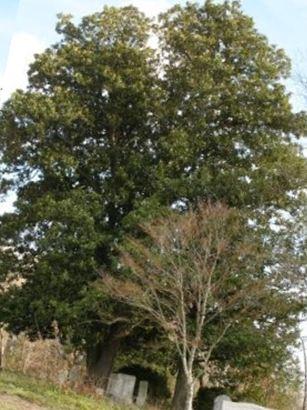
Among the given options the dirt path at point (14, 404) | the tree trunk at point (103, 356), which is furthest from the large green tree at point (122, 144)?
the dirt path at point (14, 404)

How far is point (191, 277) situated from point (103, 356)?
181 inches

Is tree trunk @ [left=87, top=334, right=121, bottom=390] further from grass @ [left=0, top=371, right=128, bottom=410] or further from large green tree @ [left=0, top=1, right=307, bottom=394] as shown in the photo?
grass @ [left=0, top=371, right=128, bottom=410]

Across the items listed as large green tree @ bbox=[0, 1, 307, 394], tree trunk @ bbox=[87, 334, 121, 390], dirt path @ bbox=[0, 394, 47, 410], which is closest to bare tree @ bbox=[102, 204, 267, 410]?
large green tree @ bbox=[0, 1, 307, 394]

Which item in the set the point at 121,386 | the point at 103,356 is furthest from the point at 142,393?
the point at 103,356

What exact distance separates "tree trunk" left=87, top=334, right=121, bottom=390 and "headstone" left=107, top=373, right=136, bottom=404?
43 cm

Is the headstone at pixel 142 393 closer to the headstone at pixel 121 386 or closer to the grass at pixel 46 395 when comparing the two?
the headstone at pixel 121 386

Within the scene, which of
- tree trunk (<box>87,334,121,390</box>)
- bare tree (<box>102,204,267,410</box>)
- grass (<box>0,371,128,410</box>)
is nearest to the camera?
grass (<box>0,371,128,410</box>)

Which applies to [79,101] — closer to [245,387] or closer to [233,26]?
[233,26]

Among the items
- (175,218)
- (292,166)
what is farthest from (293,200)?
(175,218)

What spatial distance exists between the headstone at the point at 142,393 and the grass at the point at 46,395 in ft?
12.3

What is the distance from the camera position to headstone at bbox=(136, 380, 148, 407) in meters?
18.5

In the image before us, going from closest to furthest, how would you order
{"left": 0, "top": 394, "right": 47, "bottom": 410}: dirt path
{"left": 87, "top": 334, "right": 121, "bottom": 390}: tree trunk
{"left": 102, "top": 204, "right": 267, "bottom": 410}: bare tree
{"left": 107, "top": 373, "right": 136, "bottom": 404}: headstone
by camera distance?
{"left": 0, "top": 394, "right": 47, "bottom": 410}: dirt path
{"left": 102, "top": 204, "right": 267, "bottom": 410}: bare tree
{"left": 107, "top": 373, "right": 136, "bottom": 404}: headstone
{"left": 87, "top": 334, "right": 121, "bottom": 390}: tree trunk

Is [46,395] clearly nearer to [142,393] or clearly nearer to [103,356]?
[142,393]

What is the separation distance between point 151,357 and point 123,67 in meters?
8.68
